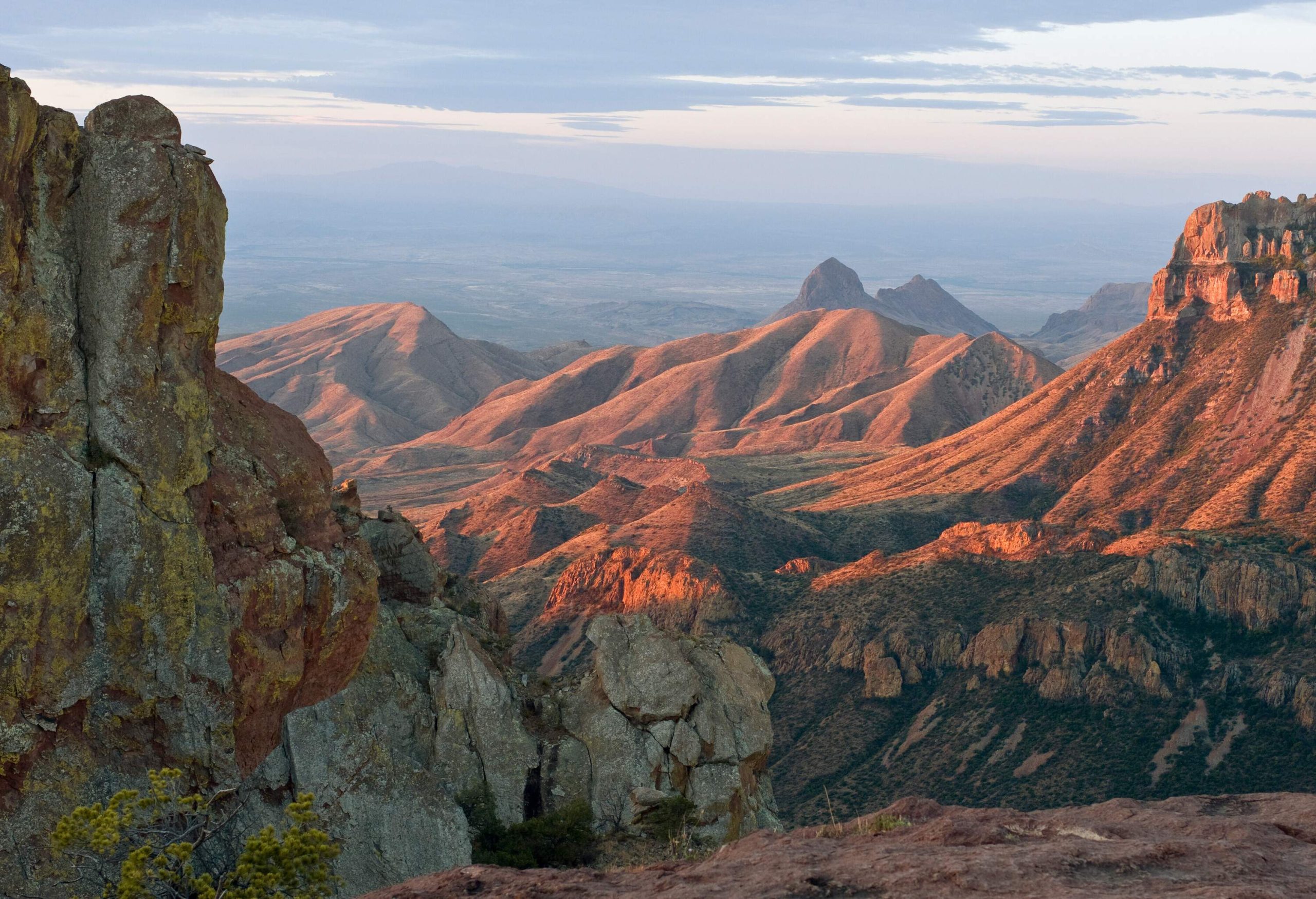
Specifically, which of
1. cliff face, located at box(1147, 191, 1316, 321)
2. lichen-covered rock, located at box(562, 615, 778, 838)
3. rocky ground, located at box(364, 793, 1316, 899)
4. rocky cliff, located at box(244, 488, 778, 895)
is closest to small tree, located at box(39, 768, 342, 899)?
rocky ground, located at box(364, 793, 1316, 899)

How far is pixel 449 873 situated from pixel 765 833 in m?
6.09

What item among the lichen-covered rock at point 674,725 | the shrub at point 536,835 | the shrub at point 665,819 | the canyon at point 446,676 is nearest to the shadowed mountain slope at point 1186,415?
the canyon at point 446,676

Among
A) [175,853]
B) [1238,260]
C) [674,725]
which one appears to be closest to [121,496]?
[175,853]

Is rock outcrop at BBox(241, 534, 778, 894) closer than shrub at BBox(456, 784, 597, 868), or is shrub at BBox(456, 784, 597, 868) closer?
rock outcrop at BBox(241, 534, 778, 894)

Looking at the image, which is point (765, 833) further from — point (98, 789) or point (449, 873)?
point (98, 789)

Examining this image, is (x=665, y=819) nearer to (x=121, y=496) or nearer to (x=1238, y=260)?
(x=121, y=496)

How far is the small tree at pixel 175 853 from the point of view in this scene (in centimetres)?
2255

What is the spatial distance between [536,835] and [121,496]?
44.9 feet

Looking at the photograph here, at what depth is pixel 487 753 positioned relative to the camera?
34.7 metres

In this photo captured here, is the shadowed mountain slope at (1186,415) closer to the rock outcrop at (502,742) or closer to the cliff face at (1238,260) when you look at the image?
the cliff face at (1238,260)

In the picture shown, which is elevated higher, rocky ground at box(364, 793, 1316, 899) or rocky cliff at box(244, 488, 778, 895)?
rocky ground at box(364, 793, 1316, 899)

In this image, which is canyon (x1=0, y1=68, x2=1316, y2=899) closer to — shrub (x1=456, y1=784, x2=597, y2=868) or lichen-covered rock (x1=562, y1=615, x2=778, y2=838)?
lichen-covered rock (x1=562, y1=615, x2=778, y2=838)

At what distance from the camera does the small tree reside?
22547mm

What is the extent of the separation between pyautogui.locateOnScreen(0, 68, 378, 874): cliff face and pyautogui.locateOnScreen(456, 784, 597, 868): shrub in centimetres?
599
